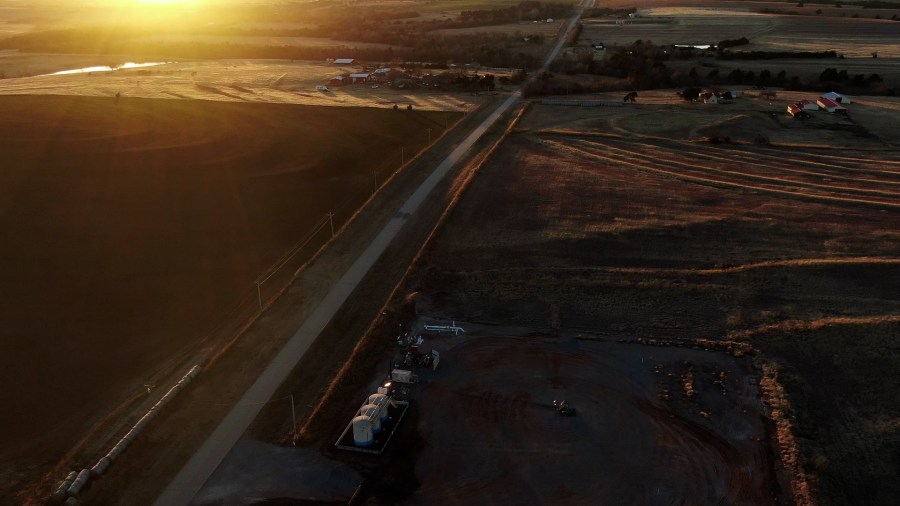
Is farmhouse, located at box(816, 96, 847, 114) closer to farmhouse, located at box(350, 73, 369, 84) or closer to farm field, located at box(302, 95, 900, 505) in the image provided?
farm field, located at box(302, 95, 900, 505)

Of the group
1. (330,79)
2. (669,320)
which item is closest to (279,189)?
(669,320)

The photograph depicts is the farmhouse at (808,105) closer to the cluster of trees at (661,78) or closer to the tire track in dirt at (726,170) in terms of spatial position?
the cluster of trees at (661,78)

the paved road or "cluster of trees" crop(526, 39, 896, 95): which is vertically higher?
"cluster of trees" crop(526, 39, 896, 95)

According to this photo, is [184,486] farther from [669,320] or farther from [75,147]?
[75,147]

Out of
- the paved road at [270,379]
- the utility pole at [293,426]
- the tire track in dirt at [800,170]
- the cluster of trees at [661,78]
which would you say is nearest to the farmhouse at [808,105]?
the cluster of trees at [661,78]

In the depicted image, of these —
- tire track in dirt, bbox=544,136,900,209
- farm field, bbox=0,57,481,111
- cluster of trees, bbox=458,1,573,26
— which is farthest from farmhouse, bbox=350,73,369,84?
cluster of trees, bbox=458,1,573,26

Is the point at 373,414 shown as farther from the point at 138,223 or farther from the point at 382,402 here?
the point at 138,223

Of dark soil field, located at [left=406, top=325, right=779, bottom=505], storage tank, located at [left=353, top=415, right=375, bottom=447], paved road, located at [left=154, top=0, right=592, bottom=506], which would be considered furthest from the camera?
storage tank, located at [left=353, top=415, right=375, bottom=447]
